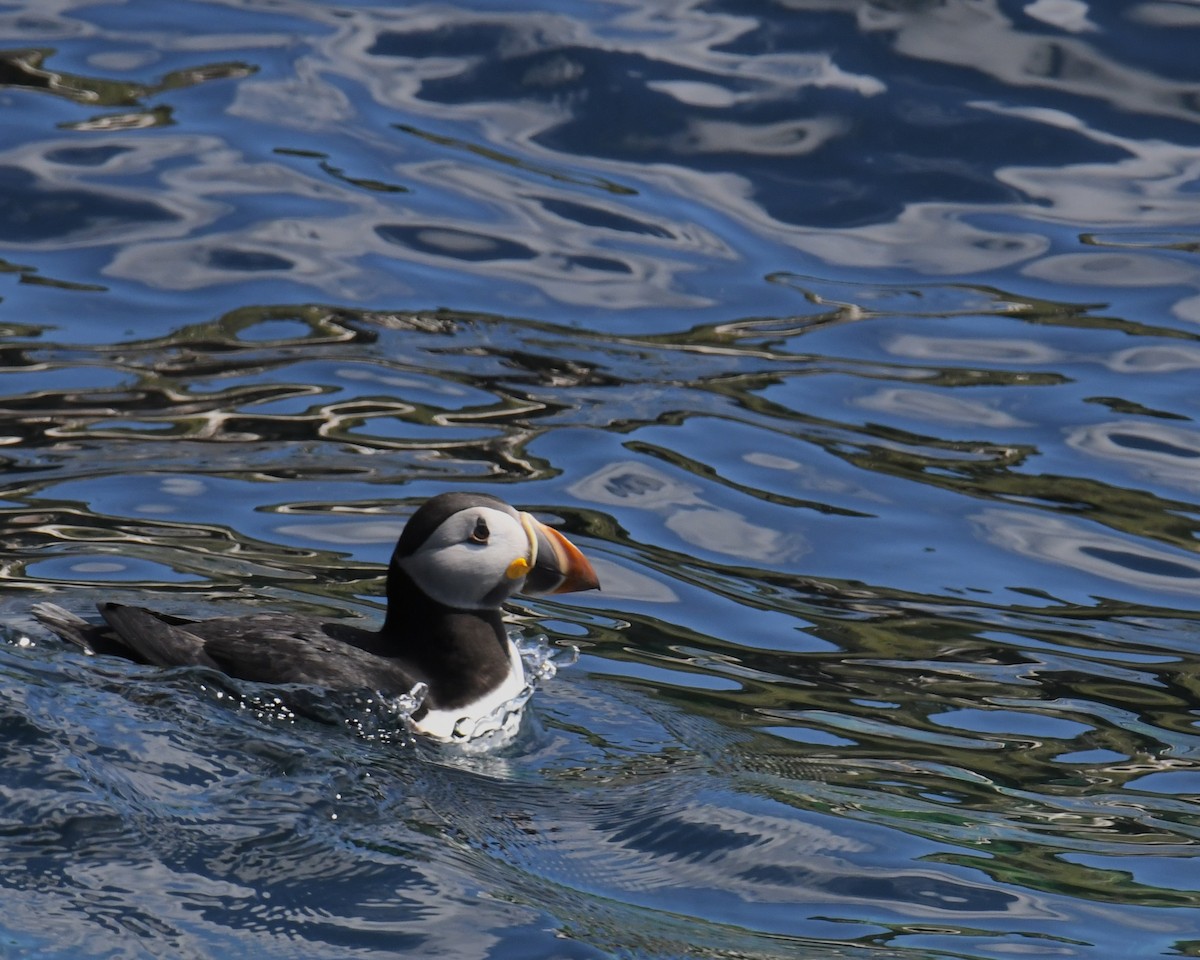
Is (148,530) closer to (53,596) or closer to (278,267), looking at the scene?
(53,596)

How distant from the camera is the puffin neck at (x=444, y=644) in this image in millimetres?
5645

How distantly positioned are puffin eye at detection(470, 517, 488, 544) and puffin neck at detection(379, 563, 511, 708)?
0.22 meters

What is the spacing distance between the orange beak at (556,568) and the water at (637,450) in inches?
12.9

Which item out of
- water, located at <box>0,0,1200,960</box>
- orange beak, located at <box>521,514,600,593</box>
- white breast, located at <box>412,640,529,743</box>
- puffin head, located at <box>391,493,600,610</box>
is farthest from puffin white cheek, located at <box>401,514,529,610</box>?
water, located at <box>0,0,1200,960</box>

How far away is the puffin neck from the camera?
5.64 meters

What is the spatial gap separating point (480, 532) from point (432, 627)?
0.31m

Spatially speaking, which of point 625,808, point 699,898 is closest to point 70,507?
point 625,808

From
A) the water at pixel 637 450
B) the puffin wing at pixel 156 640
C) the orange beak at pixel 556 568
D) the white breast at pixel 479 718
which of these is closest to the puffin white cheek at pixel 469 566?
the orange beak at pixel 556 568

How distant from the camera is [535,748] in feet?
18.3

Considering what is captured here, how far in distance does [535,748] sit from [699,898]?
44.4 inches

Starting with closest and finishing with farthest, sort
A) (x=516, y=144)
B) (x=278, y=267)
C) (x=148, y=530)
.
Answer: (x=148, y=530) < (x=278, y=267) < (x=516, y=144)

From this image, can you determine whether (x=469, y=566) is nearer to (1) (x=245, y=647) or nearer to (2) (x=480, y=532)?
(2) (x=480, y=532)

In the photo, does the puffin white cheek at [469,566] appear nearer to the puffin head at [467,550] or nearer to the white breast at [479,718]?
the puffin head at [467,550]

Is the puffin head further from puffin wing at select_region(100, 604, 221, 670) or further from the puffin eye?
puffin wing at select_region(100, 604, 221, 670)
